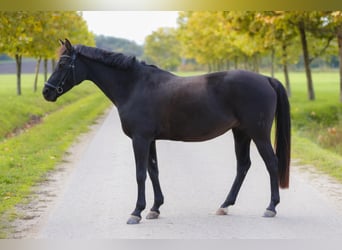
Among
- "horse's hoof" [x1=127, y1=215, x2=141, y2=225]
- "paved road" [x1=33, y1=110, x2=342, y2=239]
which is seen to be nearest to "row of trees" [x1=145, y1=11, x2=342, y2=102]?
"paved road" [x1=33, y1=110, x2=342, y2=239]

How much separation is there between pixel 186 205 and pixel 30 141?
532 centimetres

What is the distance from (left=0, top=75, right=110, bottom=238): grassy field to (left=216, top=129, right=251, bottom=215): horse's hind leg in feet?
6.89

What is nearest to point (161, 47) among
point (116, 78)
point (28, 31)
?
point (28, 31)

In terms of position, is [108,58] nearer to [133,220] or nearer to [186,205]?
[133,220]

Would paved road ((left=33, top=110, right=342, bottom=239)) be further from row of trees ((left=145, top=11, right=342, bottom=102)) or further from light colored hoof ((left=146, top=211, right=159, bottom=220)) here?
row of trees ((left=145, top=11, right=342, bottom=102))

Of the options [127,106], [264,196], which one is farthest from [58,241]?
[264,196]

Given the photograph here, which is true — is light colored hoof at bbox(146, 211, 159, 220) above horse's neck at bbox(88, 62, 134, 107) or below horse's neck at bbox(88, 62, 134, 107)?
below

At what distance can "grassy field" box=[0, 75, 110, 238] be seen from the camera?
7422 millimetres

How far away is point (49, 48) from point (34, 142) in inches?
242

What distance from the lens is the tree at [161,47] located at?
49188mm

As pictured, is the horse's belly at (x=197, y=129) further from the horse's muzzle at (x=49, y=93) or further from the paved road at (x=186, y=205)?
the horse's muzzle at (x=49, y=93)

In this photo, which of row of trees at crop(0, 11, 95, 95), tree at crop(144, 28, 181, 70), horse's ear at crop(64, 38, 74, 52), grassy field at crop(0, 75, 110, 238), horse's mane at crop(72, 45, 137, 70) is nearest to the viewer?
horse's ear at crop(64, 38, 74, 52)

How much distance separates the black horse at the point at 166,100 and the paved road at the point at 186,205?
0.29 meters

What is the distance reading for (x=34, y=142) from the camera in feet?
36.4
